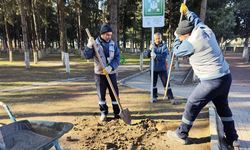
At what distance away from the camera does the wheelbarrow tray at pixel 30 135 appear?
10.3ft

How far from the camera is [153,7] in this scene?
8680mm

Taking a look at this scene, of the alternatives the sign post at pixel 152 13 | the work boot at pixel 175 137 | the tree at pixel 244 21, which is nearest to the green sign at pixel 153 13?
the sign post at pixel 152 13

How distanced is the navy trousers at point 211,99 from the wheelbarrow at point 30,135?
2406mm

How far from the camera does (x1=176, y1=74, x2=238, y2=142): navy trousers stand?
17.2ft

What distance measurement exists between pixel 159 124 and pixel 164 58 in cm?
260

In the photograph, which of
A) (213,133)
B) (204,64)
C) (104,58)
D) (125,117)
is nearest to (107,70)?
(104,58)

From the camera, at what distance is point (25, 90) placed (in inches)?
455

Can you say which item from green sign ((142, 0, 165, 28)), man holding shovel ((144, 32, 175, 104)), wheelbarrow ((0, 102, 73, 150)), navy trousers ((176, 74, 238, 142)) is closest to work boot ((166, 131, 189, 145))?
navy trousers ((176, 74, 238, 142))

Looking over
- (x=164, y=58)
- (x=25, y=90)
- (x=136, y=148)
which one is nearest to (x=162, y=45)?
(x=164, y=58)

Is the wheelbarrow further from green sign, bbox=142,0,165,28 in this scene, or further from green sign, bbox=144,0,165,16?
green sign, bbox=144,0,165,16

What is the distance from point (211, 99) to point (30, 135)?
120 inches

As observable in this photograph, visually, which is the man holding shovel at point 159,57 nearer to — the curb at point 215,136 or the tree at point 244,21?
the curb at point 215,136

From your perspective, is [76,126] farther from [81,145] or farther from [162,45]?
[162,45]

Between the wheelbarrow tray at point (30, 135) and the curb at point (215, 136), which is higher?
the wheelbarrow tray at point (30, 135)
